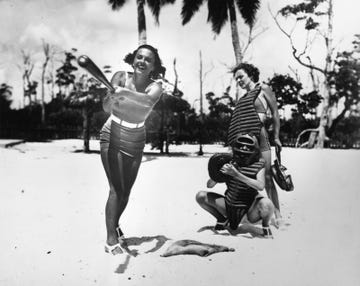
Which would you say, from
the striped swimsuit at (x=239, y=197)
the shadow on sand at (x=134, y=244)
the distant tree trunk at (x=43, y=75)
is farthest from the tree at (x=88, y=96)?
the striped swimsuit at (x=239, y=197)

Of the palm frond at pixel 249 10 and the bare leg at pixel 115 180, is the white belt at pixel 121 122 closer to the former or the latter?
the bare leg at pixel 115 180

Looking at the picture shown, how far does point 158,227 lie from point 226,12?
194 centimetres

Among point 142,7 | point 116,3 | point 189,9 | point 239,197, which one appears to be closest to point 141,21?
point 142,7

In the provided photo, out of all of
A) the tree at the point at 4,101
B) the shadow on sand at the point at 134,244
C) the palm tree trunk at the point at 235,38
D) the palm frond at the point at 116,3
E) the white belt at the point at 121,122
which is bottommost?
the shadow on sand at the point at 134,244

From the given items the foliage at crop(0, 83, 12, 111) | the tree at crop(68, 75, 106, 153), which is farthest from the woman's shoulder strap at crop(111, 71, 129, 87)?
the foliage at crop(0, 83, 12, 111)

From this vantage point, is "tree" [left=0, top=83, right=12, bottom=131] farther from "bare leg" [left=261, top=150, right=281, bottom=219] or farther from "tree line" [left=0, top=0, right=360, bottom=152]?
"bare leg" [left=261, top=150, right=281, bottom=219]

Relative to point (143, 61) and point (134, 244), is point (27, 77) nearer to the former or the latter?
Result: point (143, 61)

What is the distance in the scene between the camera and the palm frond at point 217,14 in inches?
125

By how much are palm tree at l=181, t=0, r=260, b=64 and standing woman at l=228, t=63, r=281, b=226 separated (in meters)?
0.27

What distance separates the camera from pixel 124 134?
8.69 ft

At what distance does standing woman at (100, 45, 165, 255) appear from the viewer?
2645mm

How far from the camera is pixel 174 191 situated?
319 cm

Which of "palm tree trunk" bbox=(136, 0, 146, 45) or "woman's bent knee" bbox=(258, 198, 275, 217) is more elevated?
"palm tree trunk" bbox=(136, 0, 146, 45)

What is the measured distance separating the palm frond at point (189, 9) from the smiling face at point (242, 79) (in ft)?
2.23
